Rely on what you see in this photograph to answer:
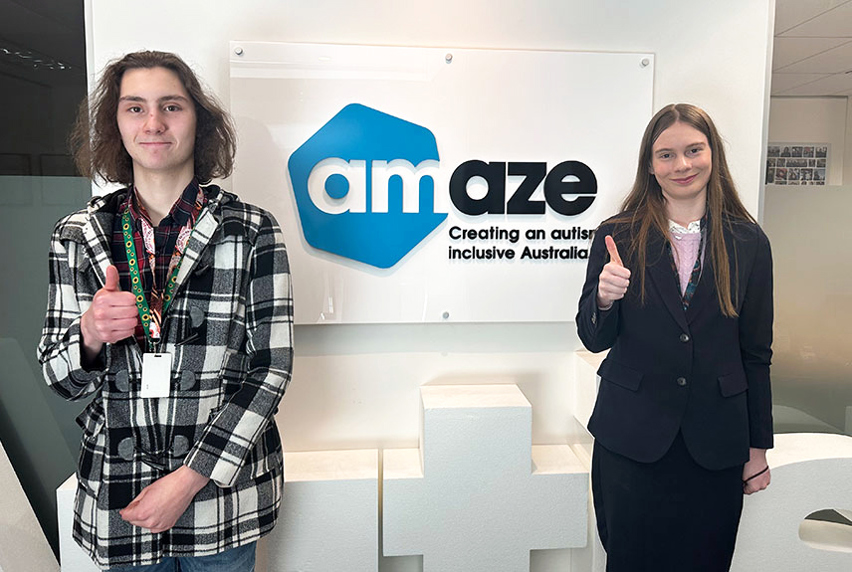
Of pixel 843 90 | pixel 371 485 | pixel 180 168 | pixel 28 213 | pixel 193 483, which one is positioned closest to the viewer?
pixel 193 483

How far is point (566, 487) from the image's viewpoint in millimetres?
2166

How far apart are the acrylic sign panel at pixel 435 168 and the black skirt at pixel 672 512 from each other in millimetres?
761

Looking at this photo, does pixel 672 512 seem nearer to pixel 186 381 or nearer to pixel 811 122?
pixel 186 381

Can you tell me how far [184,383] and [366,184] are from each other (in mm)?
993

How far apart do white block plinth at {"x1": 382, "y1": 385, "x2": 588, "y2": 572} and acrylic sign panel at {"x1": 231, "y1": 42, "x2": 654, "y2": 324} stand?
37 centimetres

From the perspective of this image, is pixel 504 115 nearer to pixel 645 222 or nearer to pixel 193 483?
pixel 645 222

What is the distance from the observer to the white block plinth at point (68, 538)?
193 cm

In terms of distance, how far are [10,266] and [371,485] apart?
155 cm

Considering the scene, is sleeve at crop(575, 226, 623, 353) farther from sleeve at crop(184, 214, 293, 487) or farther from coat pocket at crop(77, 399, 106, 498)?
coat pocket at crop(77, 399, 106, 498)

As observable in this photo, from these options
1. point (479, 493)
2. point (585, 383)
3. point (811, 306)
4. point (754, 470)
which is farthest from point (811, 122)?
point (479, 493)

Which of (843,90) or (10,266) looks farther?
(843,90)

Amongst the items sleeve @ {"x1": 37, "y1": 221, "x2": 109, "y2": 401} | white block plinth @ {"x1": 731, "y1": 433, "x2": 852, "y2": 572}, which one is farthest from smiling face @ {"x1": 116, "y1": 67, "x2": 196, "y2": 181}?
white block plinth @ {"x1": 731, "y1": 433, "x2": 852, "y2": 572}

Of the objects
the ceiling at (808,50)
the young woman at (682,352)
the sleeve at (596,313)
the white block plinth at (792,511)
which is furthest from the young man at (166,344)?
the ceiling at (808,50)

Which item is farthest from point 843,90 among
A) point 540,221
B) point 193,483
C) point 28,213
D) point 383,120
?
point 28,213
